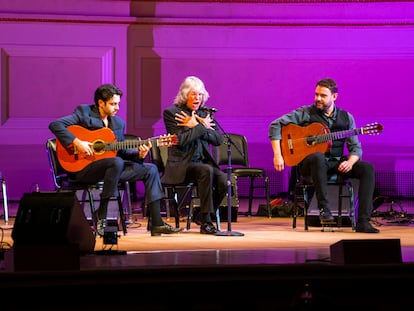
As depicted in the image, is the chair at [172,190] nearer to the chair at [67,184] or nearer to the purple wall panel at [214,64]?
the chair at [67,184]

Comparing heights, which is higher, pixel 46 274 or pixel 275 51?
pixel 275 51

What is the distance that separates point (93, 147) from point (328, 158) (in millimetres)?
1962

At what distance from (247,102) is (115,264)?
597 centimetres

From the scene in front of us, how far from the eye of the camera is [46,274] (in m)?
3.86

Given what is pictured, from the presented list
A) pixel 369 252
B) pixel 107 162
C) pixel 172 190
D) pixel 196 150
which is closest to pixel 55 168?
pixel 107 162

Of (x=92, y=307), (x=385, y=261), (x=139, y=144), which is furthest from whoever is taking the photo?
(x=139, y=144)

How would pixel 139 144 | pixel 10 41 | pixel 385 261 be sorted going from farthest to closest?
pixel 10 41, pixel 139 144, pixel 385 261

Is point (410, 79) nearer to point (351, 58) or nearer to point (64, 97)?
point (351, 58)

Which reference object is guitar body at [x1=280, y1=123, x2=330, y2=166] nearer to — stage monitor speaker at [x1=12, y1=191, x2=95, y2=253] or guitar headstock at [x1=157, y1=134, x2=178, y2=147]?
guitar headstock at [x1=157, y1=134, x2=178, y2=147]

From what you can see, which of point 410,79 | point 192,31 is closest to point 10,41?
point 192,31

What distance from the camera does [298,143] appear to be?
7.12 metres

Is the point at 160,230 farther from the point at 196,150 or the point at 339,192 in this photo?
the point at 339,192

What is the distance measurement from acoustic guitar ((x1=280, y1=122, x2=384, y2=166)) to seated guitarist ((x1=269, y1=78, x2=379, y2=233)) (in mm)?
22

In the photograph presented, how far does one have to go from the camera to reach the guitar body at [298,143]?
705cm
